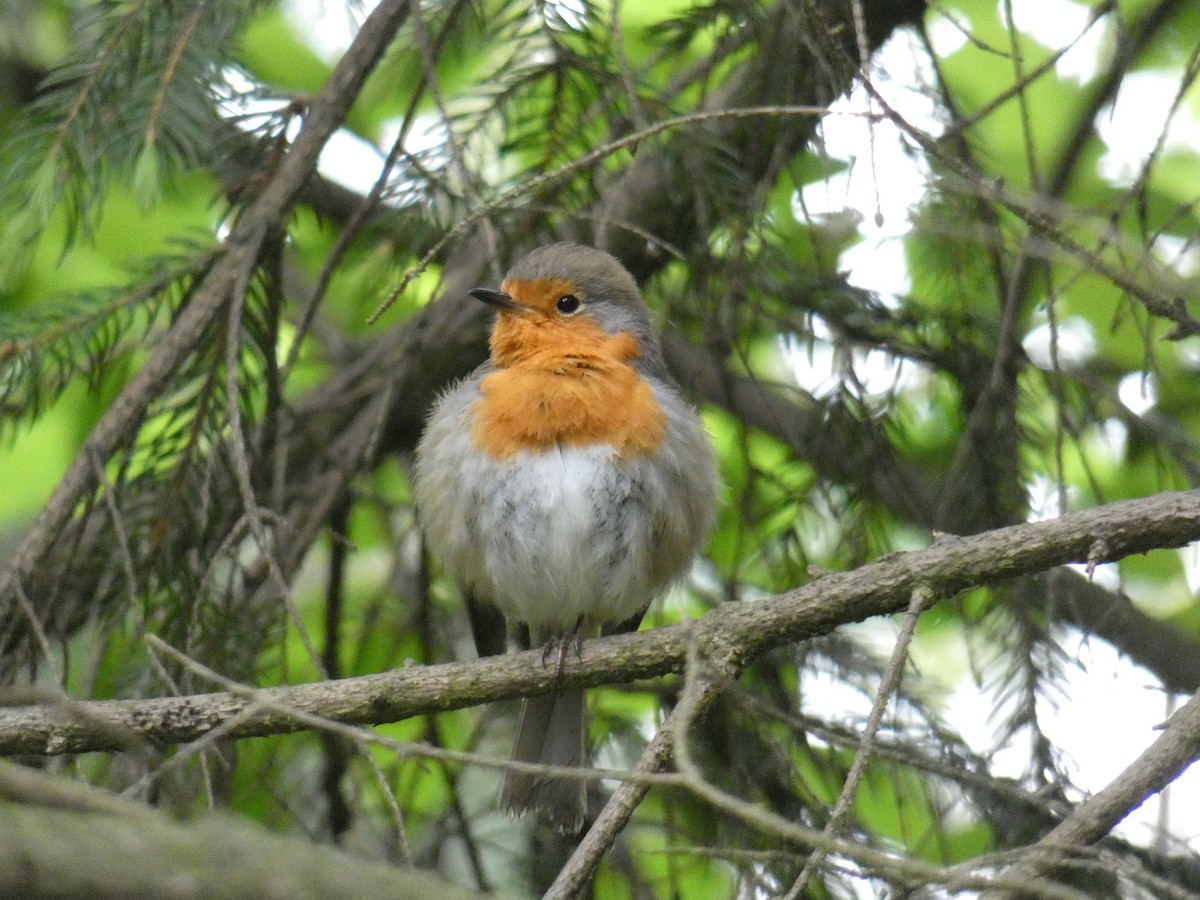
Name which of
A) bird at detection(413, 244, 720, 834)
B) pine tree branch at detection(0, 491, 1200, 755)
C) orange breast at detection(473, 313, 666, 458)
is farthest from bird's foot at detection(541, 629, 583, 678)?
orange breast at detection(473, 313, 666, 458)

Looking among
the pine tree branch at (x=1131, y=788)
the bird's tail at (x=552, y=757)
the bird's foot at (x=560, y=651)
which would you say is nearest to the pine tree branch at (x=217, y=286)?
the bird's foot at (x=560, y=651)

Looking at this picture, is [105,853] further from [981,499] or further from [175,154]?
[981,499]

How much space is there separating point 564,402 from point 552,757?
45.3 inches

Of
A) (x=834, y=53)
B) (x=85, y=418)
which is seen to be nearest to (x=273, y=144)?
(x=834, y=53)

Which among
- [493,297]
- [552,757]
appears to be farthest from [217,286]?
[552,757]

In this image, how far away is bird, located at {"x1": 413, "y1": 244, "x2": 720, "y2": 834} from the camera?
4.20 m

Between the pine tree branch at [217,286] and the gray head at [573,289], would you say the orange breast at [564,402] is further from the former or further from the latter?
the pine tree branch at [217,286]

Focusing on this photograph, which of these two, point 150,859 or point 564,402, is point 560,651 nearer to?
point 564,402

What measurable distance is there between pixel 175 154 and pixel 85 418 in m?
2.29

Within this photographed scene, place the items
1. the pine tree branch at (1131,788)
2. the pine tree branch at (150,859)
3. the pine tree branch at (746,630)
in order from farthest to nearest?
the pine tree branch at (746,630)
the pine tree branch at (1131,788)
the pine tree branch at (150,859)

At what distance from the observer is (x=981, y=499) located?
13.7ft

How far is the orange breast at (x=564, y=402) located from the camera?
4227 mm

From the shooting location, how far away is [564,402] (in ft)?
14.0

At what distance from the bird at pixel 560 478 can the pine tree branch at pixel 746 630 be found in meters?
1.03
